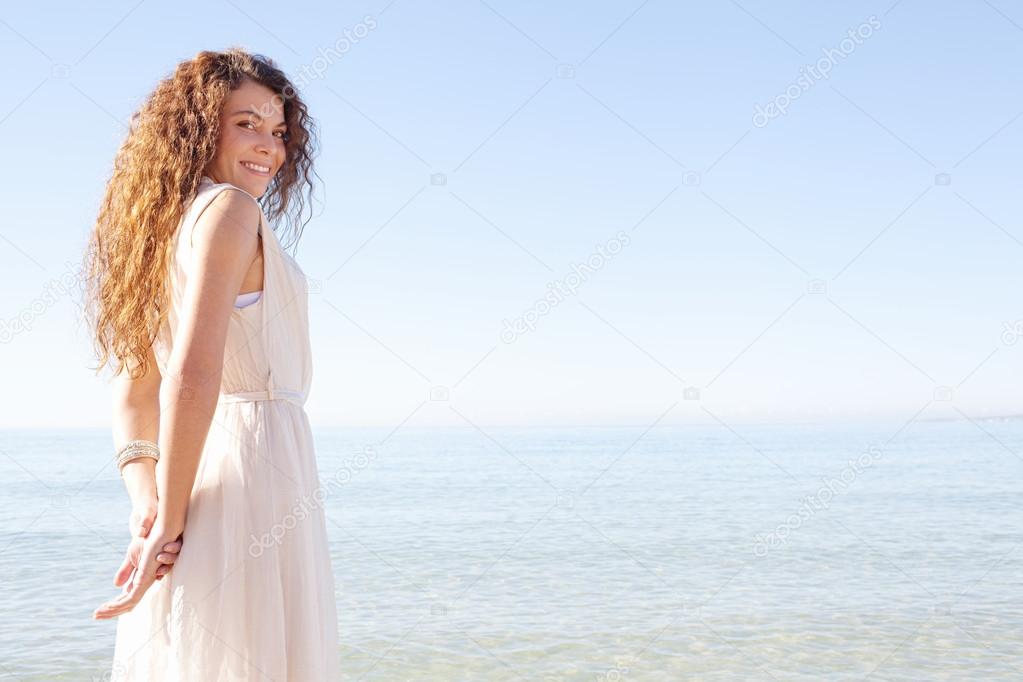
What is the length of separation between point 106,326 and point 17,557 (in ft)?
25.4

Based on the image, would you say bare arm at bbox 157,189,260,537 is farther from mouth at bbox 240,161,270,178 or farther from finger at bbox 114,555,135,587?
mouth at bbox 240,161,270,178

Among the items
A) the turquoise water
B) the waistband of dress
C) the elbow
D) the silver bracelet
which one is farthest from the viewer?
the turquoise water

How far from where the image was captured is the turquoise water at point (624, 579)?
16.5 ft

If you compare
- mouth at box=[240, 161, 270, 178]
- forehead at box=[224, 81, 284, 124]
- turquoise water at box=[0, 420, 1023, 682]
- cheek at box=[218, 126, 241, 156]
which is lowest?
turquoise water at box=[0, 420, 1023, 682]

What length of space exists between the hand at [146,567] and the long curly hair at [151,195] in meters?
0.36

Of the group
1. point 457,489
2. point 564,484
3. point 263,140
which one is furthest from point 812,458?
point 263,140

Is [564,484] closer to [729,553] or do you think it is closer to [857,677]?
[729,553]

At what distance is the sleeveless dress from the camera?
4.75 feet

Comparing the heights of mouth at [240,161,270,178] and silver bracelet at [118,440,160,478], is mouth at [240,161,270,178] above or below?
above

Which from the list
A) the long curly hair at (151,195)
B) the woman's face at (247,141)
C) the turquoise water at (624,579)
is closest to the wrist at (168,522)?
the long curly hair at (151,195)

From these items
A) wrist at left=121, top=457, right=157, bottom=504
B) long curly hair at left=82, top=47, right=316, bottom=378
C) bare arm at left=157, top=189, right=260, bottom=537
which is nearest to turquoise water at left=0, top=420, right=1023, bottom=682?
wrist at left=121, top=457, right=157, bottom=504

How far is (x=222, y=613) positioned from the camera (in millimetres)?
1449

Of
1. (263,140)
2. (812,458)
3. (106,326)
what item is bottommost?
(106,326)

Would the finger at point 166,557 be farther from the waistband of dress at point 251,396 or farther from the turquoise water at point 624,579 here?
the turquoise water at point 624,579
